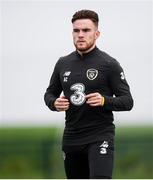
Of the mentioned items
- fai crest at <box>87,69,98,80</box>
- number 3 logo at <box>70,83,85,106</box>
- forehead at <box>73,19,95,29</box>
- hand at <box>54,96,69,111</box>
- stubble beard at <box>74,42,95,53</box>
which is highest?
forehead at <box>73,19,95,29</box>

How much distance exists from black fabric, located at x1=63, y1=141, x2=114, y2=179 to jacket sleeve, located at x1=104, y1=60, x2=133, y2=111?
1.44ft

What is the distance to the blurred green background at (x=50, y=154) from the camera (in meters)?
23.7

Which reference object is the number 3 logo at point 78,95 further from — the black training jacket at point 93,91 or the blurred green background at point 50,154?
the blurred green background at point 50,154

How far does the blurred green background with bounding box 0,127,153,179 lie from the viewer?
77.7 ft

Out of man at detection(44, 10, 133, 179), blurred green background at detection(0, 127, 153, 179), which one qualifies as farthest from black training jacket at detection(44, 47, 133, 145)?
blurred green background at detection(0, 127, 153, 179)

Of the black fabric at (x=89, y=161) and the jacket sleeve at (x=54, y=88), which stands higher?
the jacket sleeve at (x=54, y=88)

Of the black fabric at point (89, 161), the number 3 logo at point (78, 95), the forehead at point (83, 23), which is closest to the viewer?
the black fabric at point (89, 161)

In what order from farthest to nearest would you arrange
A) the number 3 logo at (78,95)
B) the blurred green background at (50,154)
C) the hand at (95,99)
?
the blurred green background at (50,154) → the number 3 logo at (78,95) → the hand at (95,99)

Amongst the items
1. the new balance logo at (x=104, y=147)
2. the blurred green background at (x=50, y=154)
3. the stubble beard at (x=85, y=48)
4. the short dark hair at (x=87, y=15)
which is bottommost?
the blurred green background at (x=50, y=154)

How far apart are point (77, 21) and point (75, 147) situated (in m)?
1.47

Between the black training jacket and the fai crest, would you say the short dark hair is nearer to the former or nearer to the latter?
the black training jacket

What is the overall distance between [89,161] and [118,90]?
88 cm

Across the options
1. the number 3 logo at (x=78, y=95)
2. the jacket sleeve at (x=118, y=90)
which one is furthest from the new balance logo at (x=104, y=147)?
the number 3 logo at (x=78, y=95)

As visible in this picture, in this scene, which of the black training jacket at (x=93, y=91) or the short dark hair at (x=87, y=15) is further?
the short dark hair at (x=87, y=15)
